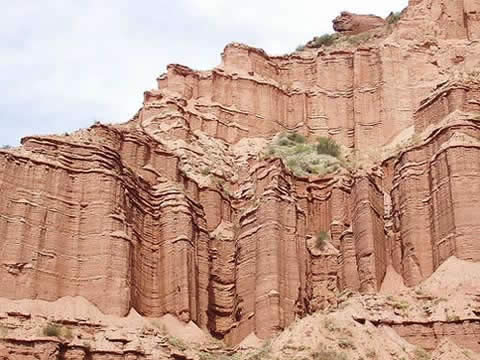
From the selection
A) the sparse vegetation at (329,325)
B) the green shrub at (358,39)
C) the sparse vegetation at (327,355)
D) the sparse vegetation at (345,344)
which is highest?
the green shrub at (358,39)

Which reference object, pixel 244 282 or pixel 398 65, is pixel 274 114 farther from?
pixel 244 282

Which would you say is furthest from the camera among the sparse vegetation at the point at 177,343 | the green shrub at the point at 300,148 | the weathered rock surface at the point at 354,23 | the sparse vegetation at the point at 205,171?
the weathered rock surface at the point at 354,23

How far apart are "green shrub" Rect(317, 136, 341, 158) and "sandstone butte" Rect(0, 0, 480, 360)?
96cm

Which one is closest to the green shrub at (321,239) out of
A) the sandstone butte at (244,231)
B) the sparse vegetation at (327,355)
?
the sandstone butte at (244,231)

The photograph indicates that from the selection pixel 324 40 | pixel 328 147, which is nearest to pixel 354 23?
pixel 324 40

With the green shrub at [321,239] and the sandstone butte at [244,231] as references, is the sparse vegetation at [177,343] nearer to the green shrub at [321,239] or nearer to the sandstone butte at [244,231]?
the sandstone butte at [244,231]

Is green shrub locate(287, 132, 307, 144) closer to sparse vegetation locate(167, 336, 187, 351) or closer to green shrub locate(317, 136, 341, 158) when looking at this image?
green shrub locate(317, 136, 341, 158)

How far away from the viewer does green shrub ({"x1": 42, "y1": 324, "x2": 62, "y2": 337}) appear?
4762 cm

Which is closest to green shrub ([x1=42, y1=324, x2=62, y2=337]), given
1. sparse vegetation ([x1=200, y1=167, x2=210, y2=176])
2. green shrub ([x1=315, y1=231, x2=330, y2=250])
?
green shrub ([x1=315, y1=231, x2=330, y2=250])

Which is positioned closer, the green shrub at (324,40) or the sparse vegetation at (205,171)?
the sparse vegetation at (205,171)

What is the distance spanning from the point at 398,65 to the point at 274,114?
7.31 m

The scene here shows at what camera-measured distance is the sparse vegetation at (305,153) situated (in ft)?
220

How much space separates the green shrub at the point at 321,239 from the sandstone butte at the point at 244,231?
0.21 m

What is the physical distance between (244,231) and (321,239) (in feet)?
14.4
